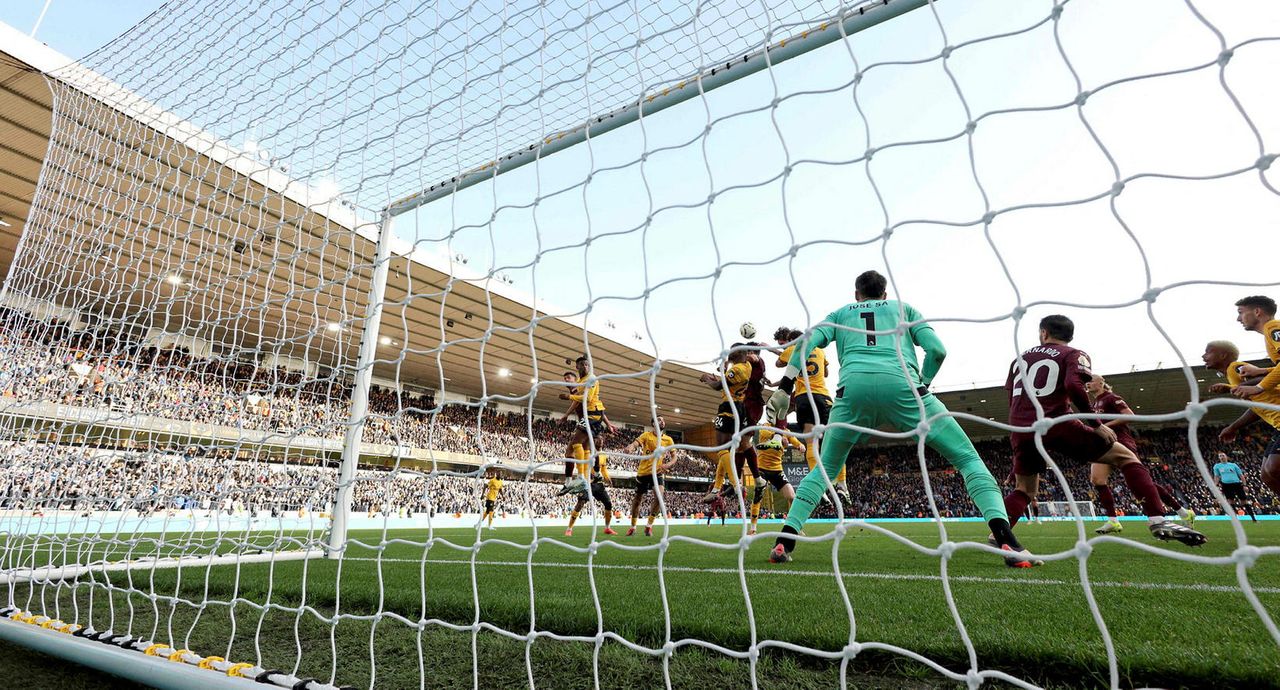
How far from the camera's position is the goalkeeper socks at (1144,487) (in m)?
3.75

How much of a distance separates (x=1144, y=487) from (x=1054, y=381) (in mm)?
1195

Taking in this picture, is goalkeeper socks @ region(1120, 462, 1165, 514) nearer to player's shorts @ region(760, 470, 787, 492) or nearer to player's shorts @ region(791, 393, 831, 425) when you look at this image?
player's shorts @ region(791, 393, 831, 425)

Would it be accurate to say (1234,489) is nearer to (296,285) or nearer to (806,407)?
(806,407)

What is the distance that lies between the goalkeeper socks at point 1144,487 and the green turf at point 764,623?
405 millimetres

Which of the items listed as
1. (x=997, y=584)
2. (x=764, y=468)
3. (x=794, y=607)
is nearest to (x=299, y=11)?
(x=794, y=607)

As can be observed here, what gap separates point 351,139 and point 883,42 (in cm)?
320

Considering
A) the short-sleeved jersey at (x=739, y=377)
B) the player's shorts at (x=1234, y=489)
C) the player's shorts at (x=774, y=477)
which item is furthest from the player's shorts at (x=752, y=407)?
the player's shorts at (x=1234, y=489)

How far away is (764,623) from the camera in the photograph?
6.63ft

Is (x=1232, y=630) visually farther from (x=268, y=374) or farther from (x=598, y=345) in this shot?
(x=598, y=345)

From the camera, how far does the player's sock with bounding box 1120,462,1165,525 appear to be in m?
3.76

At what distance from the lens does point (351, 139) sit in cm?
378

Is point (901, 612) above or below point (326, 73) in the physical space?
below

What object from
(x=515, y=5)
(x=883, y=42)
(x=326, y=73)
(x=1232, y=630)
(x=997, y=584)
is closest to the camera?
(x=1232, y=630)

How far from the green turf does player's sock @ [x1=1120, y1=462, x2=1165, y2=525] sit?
402 millimetres
